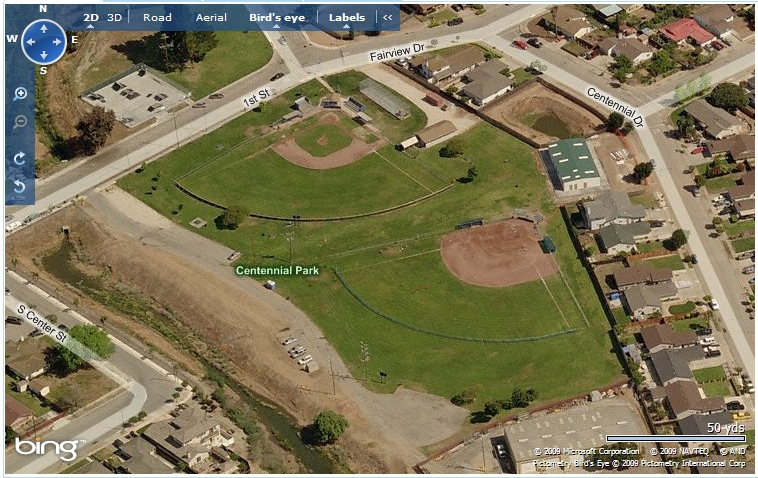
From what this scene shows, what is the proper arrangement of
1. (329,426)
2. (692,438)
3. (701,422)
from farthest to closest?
(329,426) → (701,422) → (692,438)

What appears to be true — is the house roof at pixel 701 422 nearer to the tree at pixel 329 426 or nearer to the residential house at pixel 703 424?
the residential house at pixel 703 424

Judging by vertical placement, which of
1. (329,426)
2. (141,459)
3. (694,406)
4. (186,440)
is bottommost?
(141,459)

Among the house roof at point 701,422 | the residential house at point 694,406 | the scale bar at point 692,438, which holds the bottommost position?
the scale bar at point 692,438

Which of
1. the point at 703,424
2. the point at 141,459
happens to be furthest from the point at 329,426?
the point at 703,424

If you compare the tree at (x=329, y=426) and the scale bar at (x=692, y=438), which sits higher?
the tree at (x=329, y=426)

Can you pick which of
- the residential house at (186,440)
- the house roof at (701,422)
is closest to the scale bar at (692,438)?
the house roof at (701,422)

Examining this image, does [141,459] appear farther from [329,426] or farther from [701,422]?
[701,422]

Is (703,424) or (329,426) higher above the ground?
(329,426)

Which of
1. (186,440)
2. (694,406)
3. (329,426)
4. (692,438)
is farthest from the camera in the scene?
(694,406)
